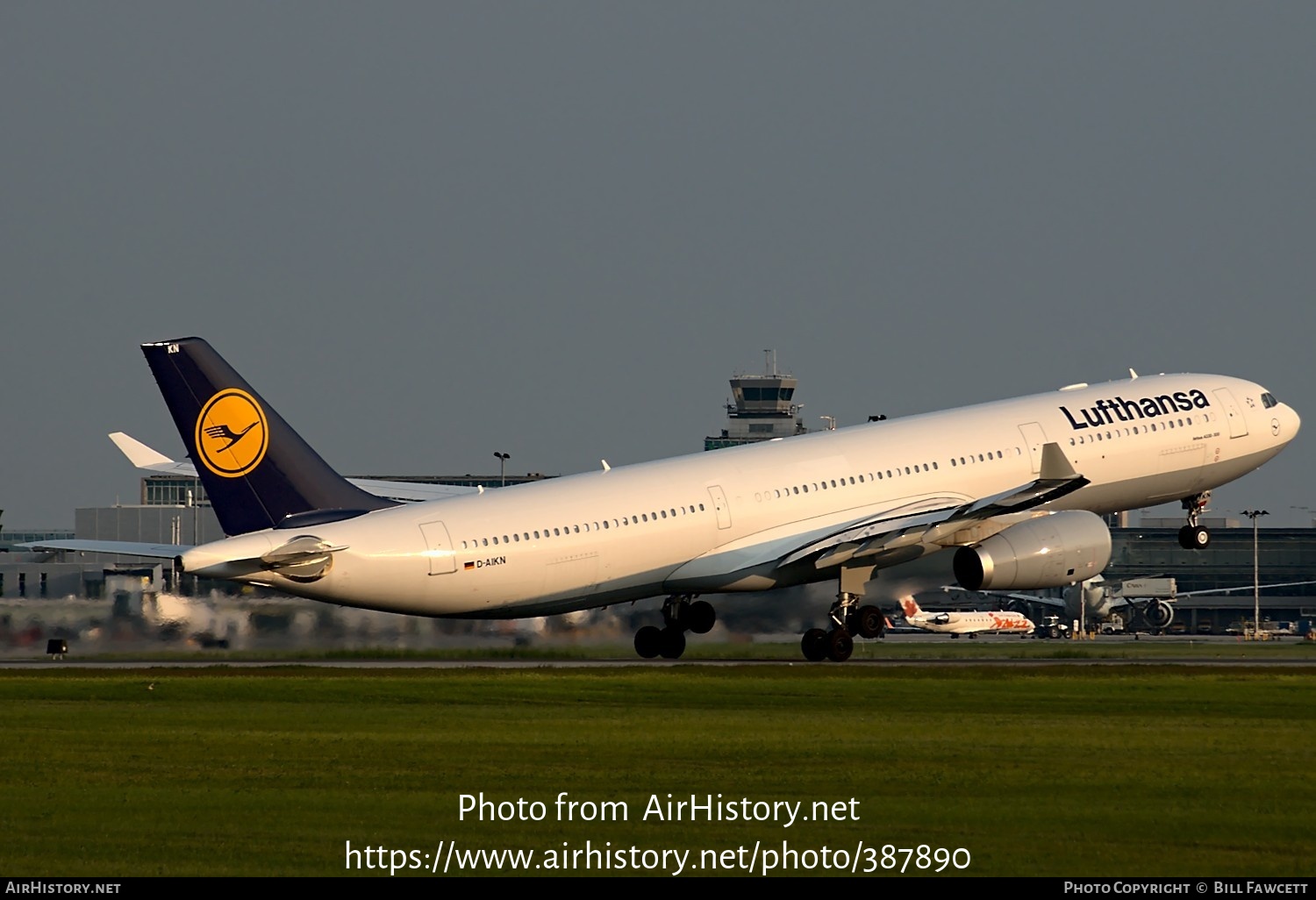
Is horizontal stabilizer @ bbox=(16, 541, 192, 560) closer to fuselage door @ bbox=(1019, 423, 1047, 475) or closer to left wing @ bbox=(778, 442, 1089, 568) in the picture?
left wing @ bbox=(778, 442, 1089, 568)

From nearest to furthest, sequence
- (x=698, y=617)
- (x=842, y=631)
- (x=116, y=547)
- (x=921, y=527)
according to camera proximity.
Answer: (x=116, y=547)
(x=921, y=527)
(x=842, y=631)
(x=698, y=617)

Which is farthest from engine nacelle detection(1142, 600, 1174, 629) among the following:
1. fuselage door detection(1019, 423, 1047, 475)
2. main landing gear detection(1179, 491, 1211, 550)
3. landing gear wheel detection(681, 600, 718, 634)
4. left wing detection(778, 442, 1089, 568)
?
landing gear wheel detection(681, 600, 718, 634)

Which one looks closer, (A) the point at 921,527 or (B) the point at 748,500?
(A) the point at 921,527

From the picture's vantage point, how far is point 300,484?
42.4 m

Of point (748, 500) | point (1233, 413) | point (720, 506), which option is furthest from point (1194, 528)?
point (720, 506)

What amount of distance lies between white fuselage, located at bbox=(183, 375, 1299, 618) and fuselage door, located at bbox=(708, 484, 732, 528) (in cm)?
5

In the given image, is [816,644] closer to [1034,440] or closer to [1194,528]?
[1034,440]

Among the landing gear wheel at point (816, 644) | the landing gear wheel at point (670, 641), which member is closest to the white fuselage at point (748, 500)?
the landing gear wheel at point (816, 644)

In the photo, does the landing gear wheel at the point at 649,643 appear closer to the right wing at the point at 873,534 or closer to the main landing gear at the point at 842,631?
the right wing at the point at 873,534

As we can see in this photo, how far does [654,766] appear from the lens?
993 inches

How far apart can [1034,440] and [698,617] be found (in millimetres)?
10554

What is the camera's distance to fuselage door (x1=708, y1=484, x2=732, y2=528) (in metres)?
47.8

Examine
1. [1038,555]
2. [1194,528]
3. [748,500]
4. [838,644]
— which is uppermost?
[748,500]

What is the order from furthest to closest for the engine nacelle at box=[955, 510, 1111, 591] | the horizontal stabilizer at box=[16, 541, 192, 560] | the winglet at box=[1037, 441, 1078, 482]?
the engine nacelle at box=[955, 510, 1111, 591] < the winglet at box=[1037, 441, 1078, 482] < the horizontal stabilizer at box=[16, 541, 192, 560]
